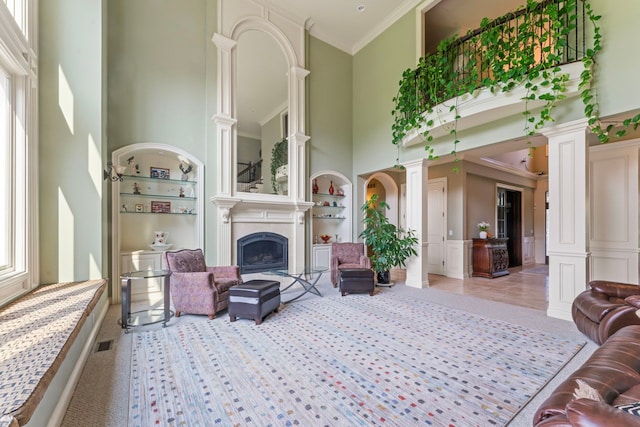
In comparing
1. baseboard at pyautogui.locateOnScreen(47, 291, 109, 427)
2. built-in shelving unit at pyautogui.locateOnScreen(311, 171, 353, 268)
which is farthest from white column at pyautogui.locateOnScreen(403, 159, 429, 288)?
baseboard at pyautogui.locateOnScreen(47, 291, 109, 427)

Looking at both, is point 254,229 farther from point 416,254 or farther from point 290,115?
point 416,254

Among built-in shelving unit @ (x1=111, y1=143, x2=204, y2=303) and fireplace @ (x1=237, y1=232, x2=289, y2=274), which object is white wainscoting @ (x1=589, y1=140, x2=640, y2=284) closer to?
fireplace @ (x1=237, y1=232, x2=289, y2=274)

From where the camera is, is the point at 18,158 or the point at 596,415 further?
the point at 18,158

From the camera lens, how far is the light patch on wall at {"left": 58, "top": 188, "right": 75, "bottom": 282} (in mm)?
3268

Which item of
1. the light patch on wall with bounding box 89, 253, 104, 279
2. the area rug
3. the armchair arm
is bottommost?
the area rug

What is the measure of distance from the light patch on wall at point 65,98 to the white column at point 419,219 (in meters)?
5.33

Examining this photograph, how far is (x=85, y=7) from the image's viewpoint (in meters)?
3.50

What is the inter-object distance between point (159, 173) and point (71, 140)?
165cm

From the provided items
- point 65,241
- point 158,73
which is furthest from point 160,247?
point 158,73

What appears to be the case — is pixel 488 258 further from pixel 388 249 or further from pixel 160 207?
pixel 160 207

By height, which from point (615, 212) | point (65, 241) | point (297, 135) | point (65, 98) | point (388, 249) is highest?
point (297, 135)

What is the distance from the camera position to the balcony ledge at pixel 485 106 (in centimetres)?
351

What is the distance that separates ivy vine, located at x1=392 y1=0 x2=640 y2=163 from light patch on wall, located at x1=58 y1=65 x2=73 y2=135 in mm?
4993

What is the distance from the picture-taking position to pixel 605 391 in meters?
1.41
